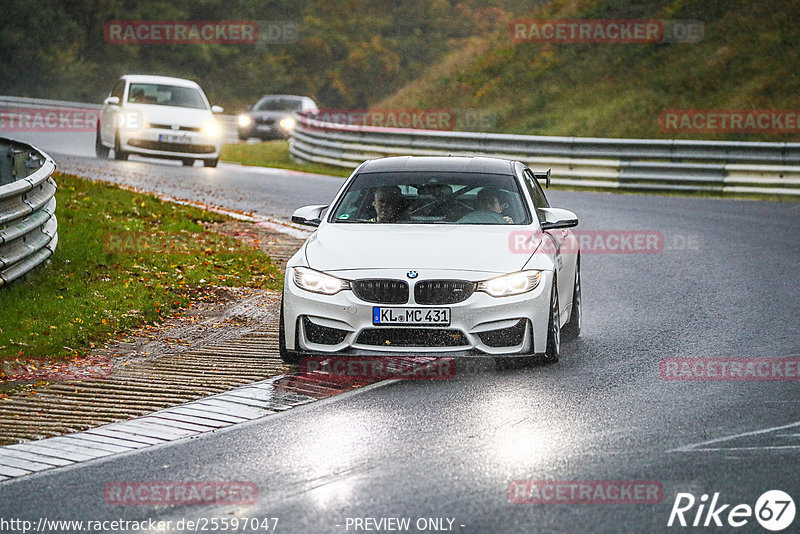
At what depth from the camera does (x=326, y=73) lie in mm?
74688

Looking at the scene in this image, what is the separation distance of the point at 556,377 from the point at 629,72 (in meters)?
31.1

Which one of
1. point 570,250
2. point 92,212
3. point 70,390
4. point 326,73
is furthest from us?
point 326,73

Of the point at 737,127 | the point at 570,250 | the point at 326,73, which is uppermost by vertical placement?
the point at 570,250

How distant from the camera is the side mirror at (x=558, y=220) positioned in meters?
9.81

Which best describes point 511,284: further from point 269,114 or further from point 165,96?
point 269,114

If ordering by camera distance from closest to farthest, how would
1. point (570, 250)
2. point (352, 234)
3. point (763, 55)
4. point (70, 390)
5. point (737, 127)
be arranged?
1. point (70, 390)
2. point (352, 234)
3. point (570, 250)
4. point (737, 127)
5. point (763, 55)

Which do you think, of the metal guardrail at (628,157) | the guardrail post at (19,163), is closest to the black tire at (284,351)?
the guardrail post at (19,163)

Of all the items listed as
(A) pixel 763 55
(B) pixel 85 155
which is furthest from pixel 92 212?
(A) pixel 763 55

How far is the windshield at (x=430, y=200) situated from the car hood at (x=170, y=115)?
1682cm

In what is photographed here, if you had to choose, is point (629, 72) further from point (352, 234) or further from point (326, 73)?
point (326, 73)

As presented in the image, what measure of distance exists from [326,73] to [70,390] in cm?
6740

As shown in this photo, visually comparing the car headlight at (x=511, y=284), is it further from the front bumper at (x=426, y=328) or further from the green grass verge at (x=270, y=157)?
the green grass verge at (x=270, y=157)

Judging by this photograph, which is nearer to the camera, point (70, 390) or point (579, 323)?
point (70, 390)

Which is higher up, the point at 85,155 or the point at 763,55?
the point at 763,55
